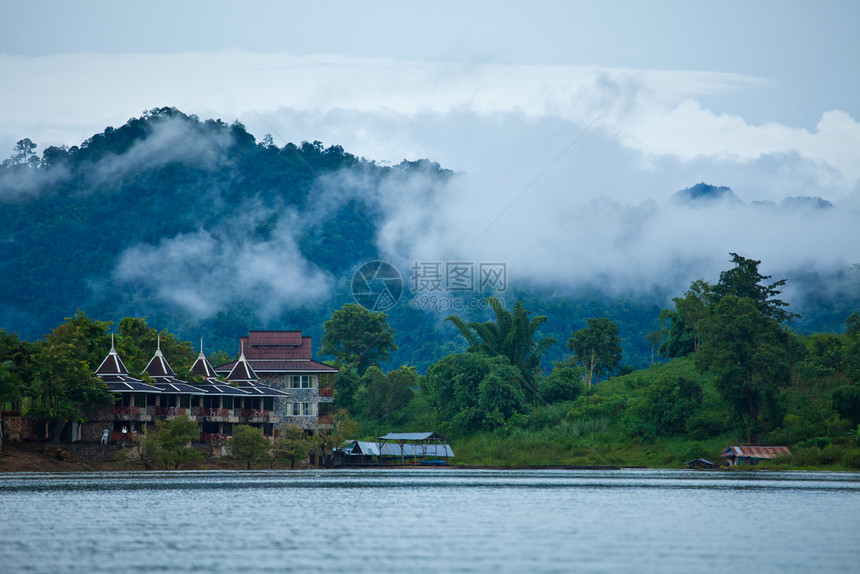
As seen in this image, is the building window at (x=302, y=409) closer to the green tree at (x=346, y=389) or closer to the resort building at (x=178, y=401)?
the resort building at (x=178, y=401)

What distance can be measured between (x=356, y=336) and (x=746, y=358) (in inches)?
1989

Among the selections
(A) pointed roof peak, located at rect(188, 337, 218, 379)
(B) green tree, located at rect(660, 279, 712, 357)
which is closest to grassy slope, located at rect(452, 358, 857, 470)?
(B) green tree, located at rect(660, 279, 712, 357)

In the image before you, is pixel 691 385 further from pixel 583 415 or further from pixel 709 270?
pixel 709 270

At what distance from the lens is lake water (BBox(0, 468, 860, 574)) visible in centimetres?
2494

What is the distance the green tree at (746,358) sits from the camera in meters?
74.3

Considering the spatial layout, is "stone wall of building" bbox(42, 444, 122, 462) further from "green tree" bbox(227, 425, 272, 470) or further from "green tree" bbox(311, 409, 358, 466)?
"green tree" bbox(311, 409, 358, 466)

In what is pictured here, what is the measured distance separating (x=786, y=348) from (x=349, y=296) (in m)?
105

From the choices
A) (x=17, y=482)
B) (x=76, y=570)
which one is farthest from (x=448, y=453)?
(x=76, y=570)

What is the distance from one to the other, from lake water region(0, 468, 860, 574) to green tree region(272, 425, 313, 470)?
20.9 metres

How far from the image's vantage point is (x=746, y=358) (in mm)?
75812

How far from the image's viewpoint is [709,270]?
16225 centimetres

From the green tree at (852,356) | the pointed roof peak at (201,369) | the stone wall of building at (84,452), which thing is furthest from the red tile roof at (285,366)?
the green tree at (852,356)

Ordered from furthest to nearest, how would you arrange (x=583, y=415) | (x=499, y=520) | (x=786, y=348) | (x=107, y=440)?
(x=583, y=415)
(x=786, y=348)
(x=107, y=440)
(x=499, y=520)

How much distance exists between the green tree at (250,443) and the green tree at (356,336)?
38.4m
